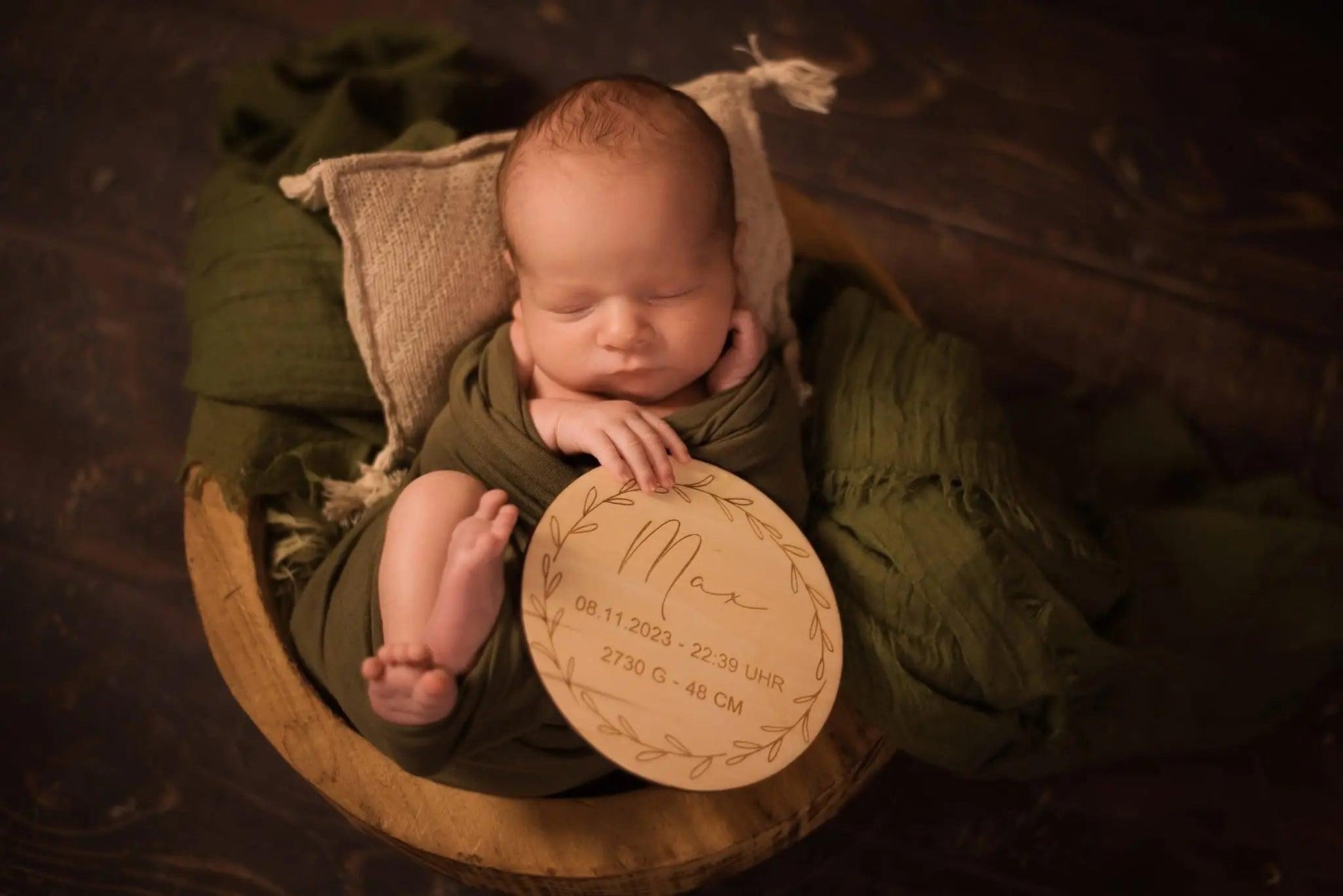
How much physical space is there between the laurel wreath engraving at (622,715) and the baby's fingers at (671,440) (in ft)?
0.07

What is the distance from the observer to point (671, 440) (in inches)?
30.1

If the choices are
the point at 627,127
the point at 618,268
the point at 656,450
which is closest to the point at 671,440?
the point at 656,450

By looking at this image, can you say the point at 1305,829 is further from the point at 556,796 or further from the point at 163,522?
the point at 163,522

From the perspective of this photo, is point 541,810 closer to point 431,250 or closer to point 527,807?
point 527,807

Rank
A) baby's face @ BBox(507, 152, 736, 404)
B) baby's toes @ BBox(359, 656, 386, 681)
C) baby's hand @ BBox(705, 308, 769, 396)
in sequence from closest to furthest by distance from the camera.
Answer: baby's toes @ BBox(359, 656, 386, 681)
baby's face @ BBox(507, 152, 736, 404)
baby's hand @ BBox(705, 308, 769, 396)

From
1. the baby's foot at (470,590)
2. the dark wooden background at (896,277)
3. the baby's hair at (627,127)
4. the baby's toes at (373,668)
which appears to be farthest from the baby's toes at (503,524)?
the dark wooden background at (896,277)

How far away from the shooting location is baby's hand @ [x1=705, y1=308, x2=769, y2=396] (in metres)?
0.86

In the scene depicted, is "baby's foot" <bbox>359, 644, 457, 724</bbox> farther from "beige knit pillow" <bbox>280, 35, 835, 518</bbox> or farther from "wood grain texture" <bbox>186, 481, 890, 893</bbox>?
"beige knit pillow" <bbox>280, 35, 835, 518</bbox>

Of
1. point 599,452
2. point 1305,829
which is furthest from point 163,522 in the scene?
point 1305,829

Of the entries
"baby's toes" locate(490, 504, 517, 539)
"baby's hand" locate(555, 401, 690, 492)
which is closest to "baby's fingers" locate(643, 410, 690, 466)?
"baby's hand" locate(555, 401, 690, 492)

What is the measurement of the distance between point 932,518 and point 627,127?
38cm

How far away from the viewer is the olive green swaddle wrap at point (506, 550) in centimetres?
73

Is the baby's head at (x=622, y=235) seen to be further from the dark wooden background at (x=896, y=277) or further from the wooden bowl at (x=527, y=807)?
the dark wooden background at (x=896, y=277)

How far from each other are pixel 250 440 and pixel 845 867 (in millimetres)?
728
